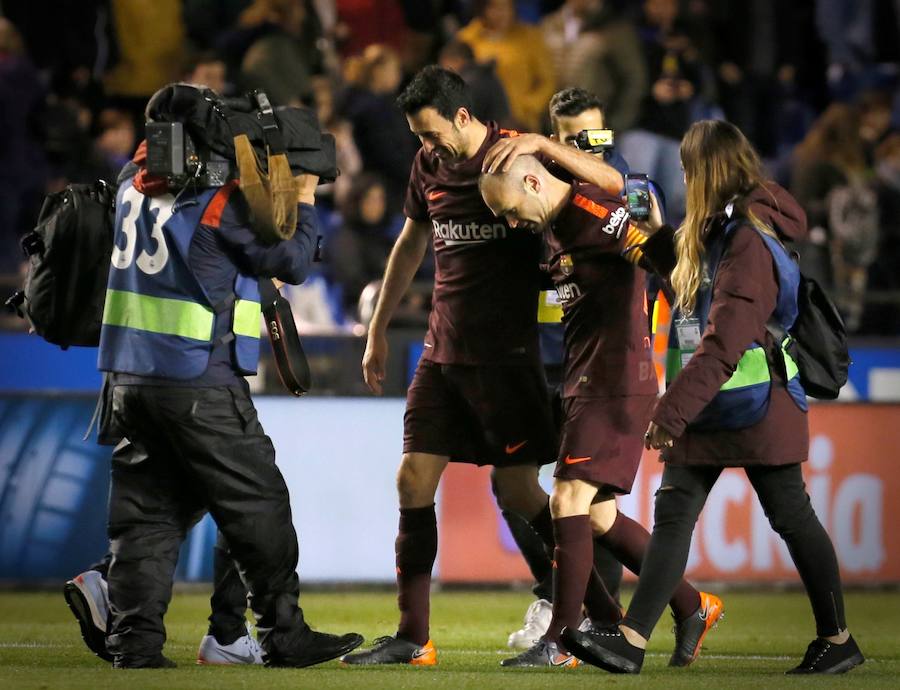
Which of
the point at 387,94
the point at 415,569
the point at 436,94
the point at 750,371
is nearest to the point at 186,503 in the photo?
the point at 415,569

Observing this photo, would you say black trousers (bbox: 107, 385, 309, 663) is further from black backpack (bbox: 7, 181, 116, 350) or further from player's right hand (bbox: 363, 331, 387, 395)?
player's right hand (bbox: 363, 331, 387, 395)

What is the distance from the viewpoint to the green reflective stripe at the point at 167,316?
582 centimetres

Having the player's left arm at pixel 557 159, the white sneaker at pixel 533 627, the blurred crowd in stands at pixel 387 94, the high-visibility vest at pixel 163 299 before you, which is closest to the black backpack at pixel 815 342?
the player's left arm at pixel 557 159

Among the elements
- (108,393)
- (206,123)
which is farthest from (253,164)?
(108,393)

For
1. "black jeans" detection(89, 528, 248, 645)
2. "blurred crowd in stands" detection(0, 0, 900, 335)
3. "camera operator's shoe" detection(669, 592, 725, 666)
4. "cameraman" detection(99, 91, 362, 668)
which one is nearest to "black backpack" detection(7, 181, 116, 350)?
"cameraman" detection(99, 91, 362, 668)

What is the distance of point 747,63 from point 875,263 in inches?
110

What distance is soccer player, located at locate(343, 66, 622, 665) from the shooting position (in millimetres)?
6379

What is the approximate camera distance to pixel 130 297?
19.3 feet

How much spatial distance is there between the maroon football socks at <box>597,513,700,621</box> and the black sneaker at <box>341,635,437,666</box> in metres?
0.79

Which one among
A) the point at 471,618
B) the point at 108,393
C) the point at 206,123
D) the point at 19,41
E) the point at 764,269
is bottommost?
the point at 471,618

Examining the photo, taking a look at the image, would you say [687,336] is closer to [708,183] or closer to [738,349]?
[738,349]

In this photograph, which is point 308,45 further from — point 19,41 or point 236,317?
point 236,317

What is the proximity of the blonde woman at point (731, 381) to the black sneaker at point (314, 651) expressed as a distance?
84 cm

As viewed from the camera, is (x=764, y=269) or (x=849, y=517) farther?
(x=849, y=517)
